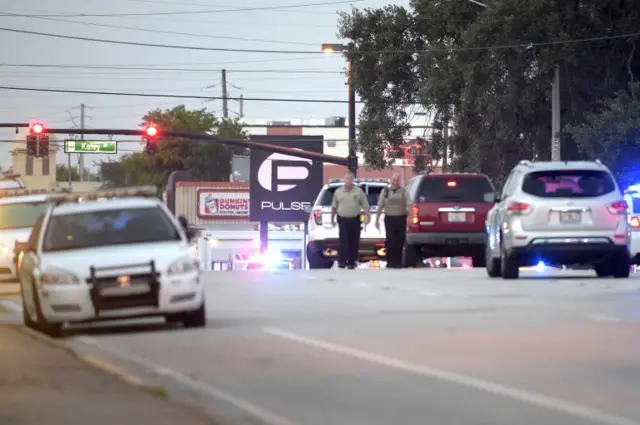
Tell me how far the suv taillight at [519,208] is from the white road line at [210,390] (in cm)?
1084

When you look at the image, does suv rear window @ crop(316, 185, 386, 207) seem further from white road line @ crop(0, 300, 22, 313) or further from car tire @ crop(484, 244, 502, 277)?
white road line @ crop(0, 300, 22, 313)

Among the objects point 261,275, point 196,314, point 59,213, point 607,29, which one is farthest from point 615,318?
point 607,29

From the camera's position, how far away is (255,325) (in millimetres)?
17094

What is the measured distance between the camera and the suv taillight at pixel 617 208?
24.7 m

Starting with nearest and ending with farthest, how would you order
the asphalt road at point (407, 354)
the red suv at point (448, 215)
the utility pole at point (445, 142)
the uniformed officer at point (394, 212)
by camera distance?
1. the asphalt road at point (407, 354)
2. the uniformed officer at point (394, 212)
3. the red suv at point (448, 215)
4. the utility pole at point (445, 142)

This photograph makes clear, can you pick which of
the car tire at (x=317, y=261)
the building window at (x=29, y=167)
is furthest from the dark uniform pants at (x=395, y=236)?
the building window at (x=29, y=167)

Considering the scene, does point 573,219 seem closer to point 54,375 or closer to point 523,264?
point 523,264

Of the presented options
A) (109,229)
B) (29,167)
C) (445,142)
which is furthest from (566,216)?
(29,167)

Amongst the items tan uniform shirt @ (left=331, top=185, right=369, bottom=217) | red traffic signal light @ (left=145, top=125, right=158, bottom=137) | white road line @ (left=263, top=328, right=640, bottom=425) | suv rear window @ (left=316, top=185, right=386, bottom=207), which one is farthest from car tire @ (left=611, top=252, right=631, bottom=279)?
red traffic signal light @ (left=145, top=125, right=158, bottom=137)

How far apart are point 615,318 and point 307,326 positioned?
10.1ft

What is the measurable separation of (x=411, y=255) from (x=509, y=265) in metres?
7.25

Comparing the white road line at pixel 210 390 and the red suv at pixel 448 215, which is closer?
the white road line at pixel 210 390

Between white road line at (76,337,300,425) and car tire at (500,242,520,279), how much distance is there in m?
11.1

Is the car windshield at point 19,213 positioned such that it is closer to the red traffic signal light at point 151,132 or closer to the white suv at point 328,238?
the white suv at point 328,238
